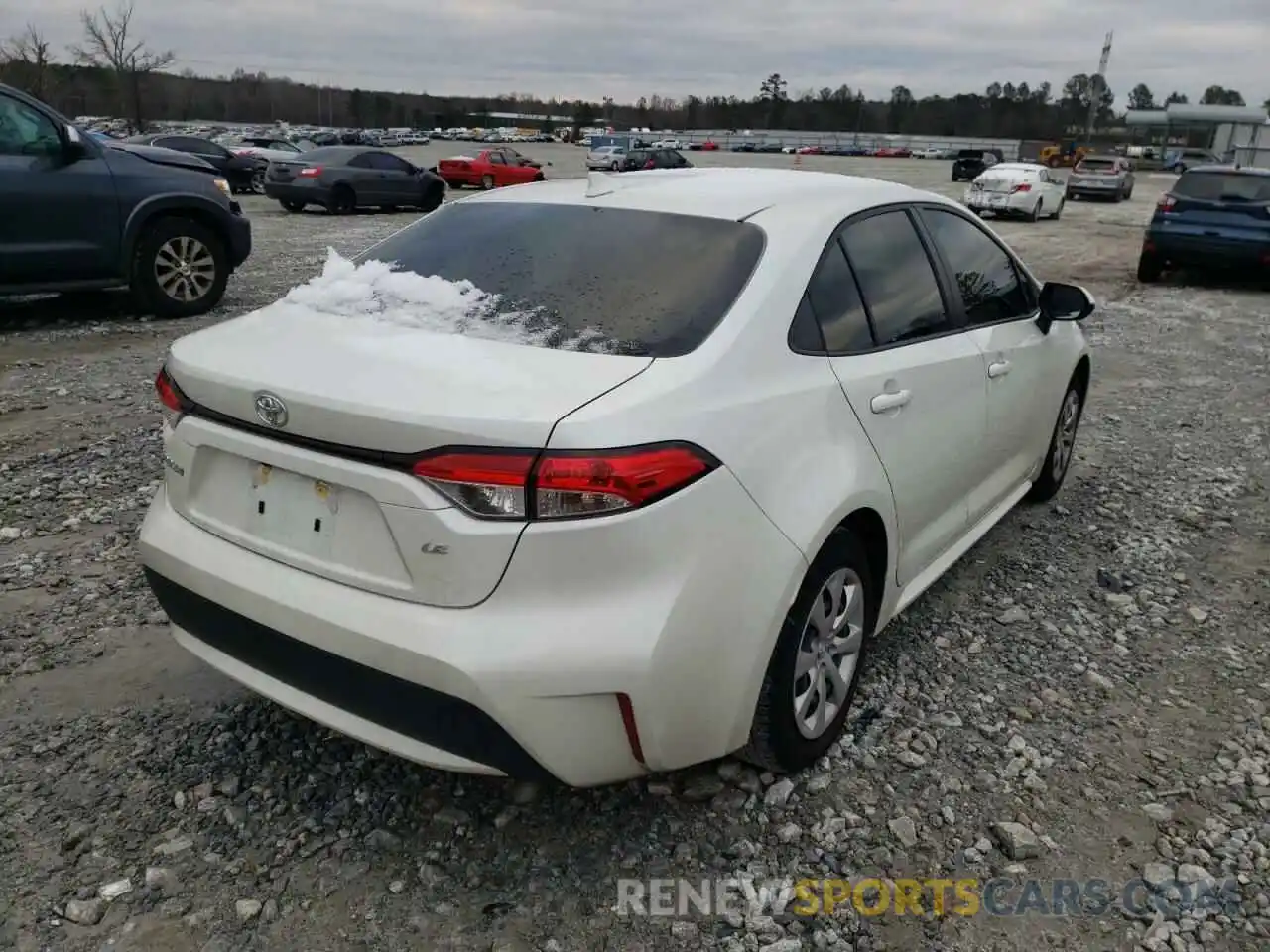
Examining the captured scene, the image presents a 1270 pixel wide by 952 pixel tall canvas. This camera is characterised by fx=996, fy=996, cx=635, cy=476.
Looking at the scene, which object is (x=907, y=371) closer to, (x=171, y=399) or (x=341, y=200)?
(x=171, y=399)

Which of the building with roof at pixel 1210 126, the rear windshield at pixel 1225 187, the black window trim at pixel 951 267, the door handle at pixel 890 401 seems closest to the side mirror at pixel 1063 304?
the black window trim at pixel 951 267

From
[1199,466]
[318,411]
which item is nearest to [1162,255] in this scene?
[1199,466]

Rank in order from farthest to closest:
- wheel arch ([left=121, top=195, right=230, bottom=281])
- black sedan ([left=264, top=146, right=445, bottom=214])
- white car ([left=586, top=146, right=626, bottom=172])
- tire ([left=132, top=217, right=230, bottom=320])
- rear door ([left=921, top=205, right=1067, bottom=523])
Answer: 1. white car ([left=586, top=146, right=626, bottom=172])
2. black sedan ([left=264, top=146, right=445, bottom=214])
3. tire ([left=132, top=217, right=230, bottom=320])
4. wheel arch ([left=121, top=195, right=230, bottom=281])
5. rear door ([left=921, top=205, right=1067, bottom=523])

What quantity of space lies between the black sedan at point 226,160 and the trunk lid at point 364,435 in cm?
2336

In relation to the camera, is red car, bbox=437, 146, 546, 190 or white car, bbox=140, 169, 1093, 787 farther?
red car, bbox=437, 146, 546, 190

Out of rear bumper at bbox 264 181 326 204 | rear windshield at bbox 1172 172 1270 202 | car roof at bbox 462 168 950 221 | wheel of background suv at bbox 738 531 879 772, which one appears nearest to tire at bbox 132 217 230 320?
car roof at bbox 462 168 950 221

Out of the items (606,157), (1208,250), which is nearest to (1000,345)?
(1208,250)

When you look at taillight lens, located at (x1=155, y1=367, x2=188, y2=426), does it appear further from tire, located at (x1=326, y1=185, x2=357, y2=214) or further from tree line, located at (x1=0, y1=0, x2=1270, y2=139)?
tree line, located at (x1=0, y1=0, x2=1270, y2=139)

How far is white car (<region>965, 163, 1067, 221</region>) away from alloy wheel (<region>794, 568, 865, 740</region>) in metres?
22.1

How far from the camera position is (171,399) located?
2.65 m

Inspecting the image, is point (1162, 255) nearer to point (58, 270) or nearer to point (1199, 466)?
point (1199, 466)

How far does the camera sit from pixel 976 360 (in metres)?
3.55

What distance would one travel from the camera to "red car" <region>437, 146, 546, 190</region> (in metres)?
27.7

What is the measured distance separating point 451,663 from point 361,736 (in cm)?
38
